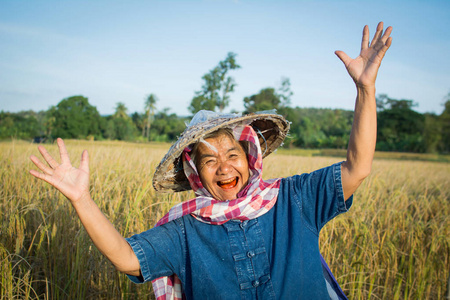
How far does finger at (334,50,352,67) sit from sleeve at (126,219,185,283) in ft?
3.34

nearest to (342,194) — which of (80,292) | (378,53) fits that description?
(378,53)

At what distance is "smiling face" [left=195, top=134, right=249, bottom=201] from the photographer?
4.66 ft

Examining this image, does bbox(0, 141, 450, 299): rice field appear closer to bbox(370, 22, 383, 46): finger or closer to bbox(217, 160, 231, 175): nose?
bbox(217, 160, 231, 175): nose

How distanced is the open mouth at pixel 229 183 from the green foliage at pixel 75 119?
154 ft

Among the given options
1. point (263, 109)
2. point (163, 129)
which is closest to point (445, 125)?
point (263, 109)

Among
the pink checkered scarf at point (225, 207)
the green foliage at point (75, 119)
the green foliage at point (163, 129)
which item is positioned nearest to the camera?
the pink checkered scarf at point (225, 207)

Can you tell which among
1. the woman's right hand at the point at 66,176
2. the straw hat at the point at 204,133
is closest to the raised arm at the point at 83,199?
the woman's right hand at the point at 66,176

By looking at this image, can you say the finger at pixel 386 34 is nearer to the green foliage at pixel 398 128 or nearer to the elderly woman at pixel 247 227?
the elderly woman at pixel 247 227

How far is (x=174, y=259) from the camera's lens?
1.26 meters

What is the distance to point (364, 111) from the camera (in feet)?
4.03

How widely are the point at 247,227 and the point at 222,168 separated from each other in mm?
294

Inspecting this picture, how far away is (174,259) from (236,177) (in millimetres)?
466

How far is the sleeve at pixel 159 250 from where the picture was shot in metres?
1.17

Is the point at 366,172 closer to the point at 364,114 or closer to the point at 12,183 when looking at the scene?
the point at 364,114
